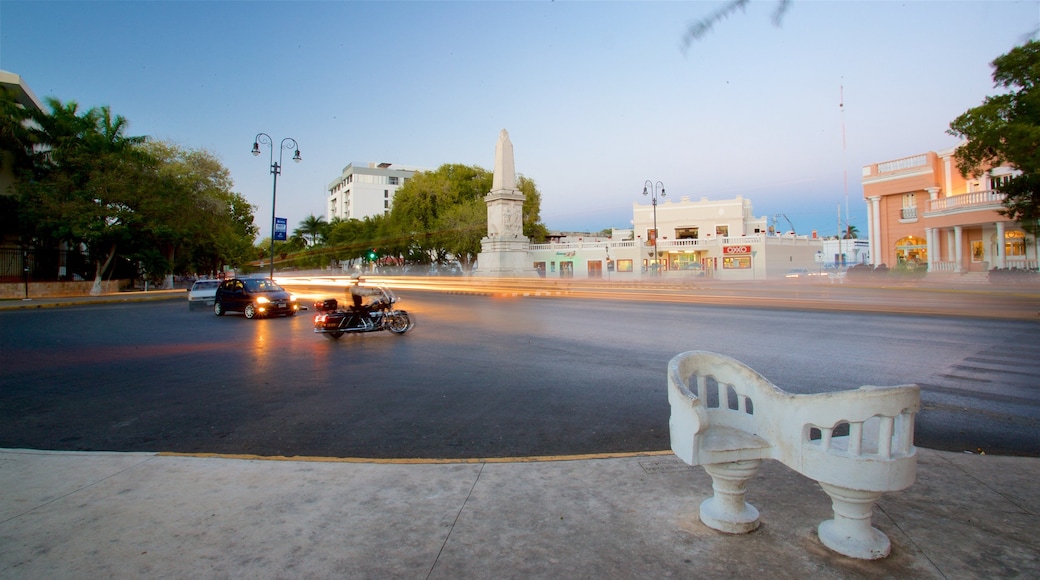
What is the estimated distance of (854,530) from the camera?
292cm

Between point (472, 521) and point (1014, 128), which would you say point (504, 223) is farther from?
point (472, 521)

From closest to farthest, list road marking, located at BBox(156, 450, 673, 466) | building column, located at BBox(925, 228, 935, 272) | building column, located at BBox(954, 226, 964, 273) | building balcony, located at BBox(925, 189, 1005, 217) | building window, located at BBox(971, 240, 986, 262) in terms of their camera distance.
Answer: road marking, located at BBox(156, 450, 673, 466), building balcony, located at BBox(925, 189, 1005, 217), building column, located at BBox(954, 226, 964, 273), building window, located at BBox(971, 240, 986, 262), building column, located at BBox(925, 228, 935, 272)

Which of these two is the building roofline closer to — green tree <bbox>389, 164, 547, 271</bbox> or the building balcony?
green tree <bbox>389, 164, 547, 271</bbox>

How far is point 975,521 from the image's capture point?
3334 millimetres

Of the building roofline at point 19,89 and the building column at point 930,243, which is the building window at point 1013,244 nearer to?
the building column at point 930,243

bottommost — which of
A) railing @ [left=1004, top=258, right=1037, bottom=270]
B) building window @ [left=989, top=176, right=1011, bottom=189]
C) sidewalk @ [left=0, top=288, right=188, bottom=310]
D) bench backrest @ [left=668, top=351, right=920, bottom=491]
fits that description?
bench backrest @ [left=668, top=351, right=920, bottom=491]

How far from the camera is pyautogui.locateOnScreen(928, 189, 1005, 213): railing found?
2995 centimetres

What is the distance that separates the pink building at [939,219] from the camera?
3098cm

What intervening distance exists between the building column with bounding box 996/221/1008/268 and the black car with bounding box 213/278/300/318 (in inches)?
1402

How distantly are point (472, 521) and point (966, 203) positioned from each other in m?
38.6

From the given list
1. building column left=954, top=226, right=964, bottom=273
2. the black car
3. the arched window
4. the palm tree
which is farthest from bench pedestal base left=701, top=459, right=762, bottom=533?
the palm tree

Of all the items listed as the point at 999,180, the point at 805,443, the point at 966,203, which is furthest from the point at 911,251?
the point at 805,443

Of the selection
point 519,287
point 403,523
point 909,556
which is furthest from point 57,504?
point 519,287

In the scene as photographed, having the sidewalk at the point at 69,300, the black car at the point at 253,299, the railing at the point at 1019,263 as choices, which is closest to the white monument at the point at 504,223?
the sidewalk at the point at 69,300
